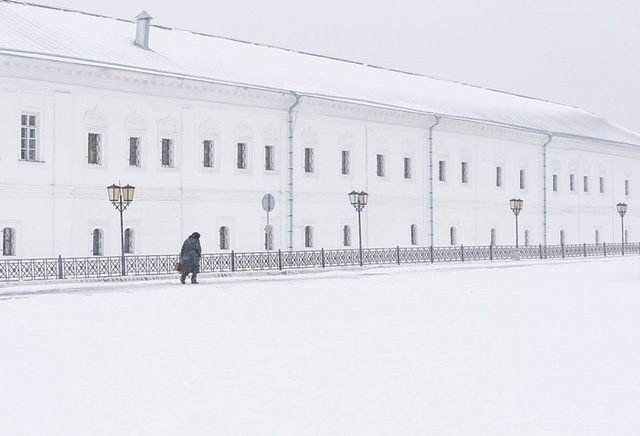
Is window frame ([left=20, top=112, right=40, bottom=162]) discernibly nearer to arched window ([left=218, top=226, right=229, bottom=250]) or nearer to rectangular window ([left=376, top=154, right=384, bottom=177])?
Answer: arched window ([left=218, top=226, right=229, bottom=250])

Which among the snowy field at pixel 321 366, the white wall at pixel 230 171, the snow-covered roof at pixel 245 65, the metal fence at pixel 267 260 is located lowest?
the snowy field at pixel 321 366

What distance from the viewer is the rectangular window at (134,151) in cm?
2755

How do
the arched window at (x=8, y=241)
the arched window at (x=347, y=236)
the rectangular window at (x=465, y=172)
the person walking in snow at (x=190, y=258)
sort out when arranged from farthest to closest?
the rectangular window at (x=465, y=172) → the arched window at (x=347, y=236) → the arched window at (x=8, y=241) → the person walking in snow at (x=190, y=258)

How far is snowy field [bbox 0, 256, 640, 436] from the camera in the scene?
21.4 ft

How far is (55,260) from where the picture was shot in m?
24.0

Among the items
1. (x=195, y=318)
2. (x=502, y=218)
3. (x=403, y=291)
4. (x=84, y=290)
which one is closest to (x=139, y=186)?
(x=84, y=290)

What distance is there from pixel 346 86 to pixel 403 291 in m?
18.0

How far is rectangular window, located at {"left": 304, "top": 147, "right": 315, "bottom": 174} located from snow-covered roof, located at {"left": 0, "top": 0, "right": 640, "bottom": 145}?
2141 millimetres

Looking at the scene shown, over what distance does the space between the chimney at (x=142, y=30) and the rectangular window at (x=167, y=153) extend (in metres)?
3.28

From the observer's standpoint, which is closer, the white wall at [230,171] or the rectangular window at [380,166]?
the white wall at [230,171]

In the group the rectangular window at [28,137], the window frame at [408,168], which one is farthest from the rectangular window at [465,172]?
the rectangular window at [28,137]

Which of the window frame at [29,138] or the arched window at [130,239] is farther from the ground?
the window frame at [29,138]

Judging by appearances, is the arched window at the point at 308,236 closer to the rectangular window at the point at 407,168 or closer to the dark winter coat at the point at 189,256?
the rectangular window at the point at 407,168

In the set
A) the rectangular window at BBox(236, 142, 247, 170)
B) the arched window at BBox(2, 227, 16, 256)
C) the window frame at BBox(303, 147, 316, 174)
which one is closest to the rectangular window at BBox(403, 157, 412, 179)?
the window frame at BBox(303, 147, 316, 174)
